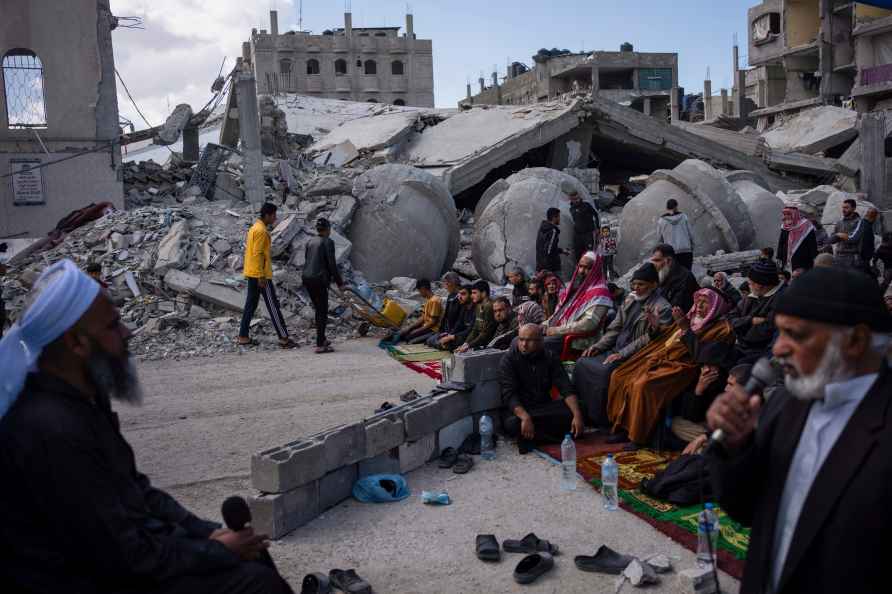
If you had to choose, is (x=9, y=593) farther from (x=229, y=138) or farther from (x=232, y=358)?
(x=229, y=138)

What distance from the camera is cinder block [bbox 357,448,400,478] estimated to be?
5.50 m

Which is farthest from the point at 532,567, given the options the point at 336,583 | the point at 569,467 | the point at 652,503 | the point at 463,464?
the point at 463,464

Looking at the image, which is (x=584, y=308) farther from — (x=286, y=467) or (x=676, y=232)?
(x=676, y=232)

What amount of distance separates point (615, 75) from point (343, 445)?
5170cm

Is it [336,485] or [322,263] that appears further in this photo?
[322,263]

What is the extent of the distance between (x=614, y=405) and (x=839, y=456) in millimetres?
4548

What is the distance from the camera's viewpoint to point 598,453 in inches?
239

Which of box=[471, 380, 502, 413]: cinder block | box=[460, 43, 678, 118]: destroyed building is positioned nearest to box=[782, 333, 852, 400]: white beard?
box=[471, 380, 502, 413]: cinder block

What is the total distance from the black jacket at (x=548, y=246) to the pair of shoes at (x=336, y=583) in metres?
9.66

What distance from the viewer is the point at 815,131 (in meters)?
30.7

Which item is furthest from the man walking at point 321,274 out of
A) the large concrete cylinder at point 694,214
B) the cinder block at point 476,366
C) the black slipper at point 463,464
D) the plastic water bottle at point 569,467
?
the large concrete cylinder at point 694,214

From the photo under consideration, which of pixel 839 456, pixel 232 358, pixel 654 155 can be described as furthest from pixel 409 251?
pixel 839 456

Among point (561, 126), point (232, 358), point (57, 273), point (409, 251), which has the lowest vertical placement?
point (232, 358)

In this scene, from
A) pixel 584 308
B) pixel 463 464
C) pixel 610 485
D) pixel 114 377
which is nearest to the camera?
pixel 114 377
